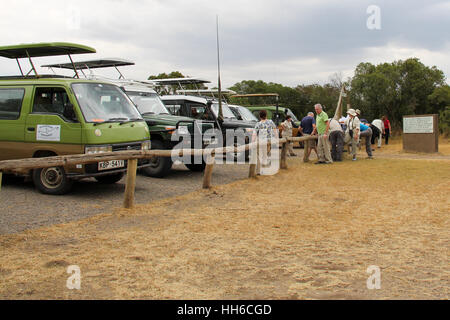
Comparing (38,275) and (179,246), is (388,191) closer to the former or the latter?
(179,246)

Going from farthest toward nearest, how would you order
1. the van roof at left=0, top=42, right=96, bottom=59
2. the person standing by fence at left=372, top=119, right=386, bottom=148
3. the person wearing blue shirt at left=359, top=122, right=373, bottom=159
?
the person standing by fence at left=372, top=119, right=386, bottom=148 → the person wearing blue shirt at left=359, top=122, right=373, bottom=159 → the van roof at left=0, top=42, right=96, bottom=59

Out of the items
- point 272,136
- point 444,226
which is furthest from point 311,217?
point 272,136

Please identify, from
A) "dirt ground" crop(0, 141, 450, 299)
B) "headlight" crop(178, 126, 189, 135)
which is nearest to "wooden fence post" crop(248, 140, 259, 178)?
"headlight" crop(178, 126, 189, 135)

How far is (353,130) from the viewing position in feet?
49.4

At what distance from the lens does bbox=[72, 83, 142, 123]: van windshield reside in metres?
8.48

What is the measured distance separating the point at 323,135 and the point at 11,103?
869 centimetres

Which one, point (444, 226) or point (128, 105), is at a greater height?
point (128, 105)

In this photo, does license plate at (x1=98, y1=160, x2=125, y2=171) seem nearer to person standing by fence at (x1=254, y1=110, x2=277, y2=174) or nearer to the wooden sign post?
person standing by fence at (x1=254, y1=110, x2=277, y2=174)

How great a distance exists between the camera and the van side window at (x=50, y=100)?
Answer: 8.51 meters

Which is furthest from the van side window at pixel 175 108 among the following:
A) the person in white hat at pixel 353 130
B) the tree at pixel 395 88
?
the tree at pixel 395 88

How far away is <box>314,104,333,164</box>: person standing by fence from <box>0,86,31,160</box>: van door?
8.26 meters
